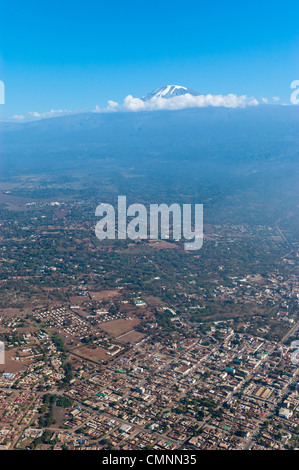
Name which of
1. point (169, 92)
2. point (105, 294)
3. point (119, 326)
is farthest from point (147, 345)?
point (169, 92)

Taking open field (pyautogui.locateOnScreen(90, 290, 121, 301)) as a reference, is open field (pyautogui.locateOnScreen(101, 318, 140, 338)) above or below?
below

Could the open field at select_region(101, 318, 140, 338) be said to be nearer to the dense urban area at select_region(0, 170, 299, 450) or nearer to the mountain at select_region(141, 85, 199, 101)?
the dense urban area at select_region(0, 170, 299, 450)

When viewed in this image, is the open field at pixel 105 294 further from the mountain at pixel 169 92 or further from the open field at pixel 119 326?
the mountain at pixel 169 92

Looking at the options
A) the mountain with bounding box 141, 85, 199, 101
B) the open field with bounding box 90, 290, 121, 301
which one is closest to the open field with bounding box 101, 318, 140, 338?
the open field with bounding box 90, 290, 121, 301

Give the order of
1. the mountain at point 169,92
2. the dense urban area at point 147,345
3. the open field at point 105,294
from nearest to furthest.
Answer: the dense urban area at point 147,345 < the open field at point 105,294 < the mountain at point 169,92

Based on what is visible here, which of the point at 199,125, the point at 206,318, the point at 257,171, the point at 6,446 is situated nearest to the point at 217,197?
the point at 257,171

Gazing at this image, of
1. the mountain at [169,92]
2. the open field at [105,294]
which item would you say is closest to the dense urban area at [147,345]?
the open field at [105,294]

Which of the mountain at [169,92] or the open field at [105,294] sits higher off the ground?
the mountain at [169,92]

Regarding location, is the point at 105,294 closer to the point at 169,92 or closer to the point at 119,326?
the point at 119,326
